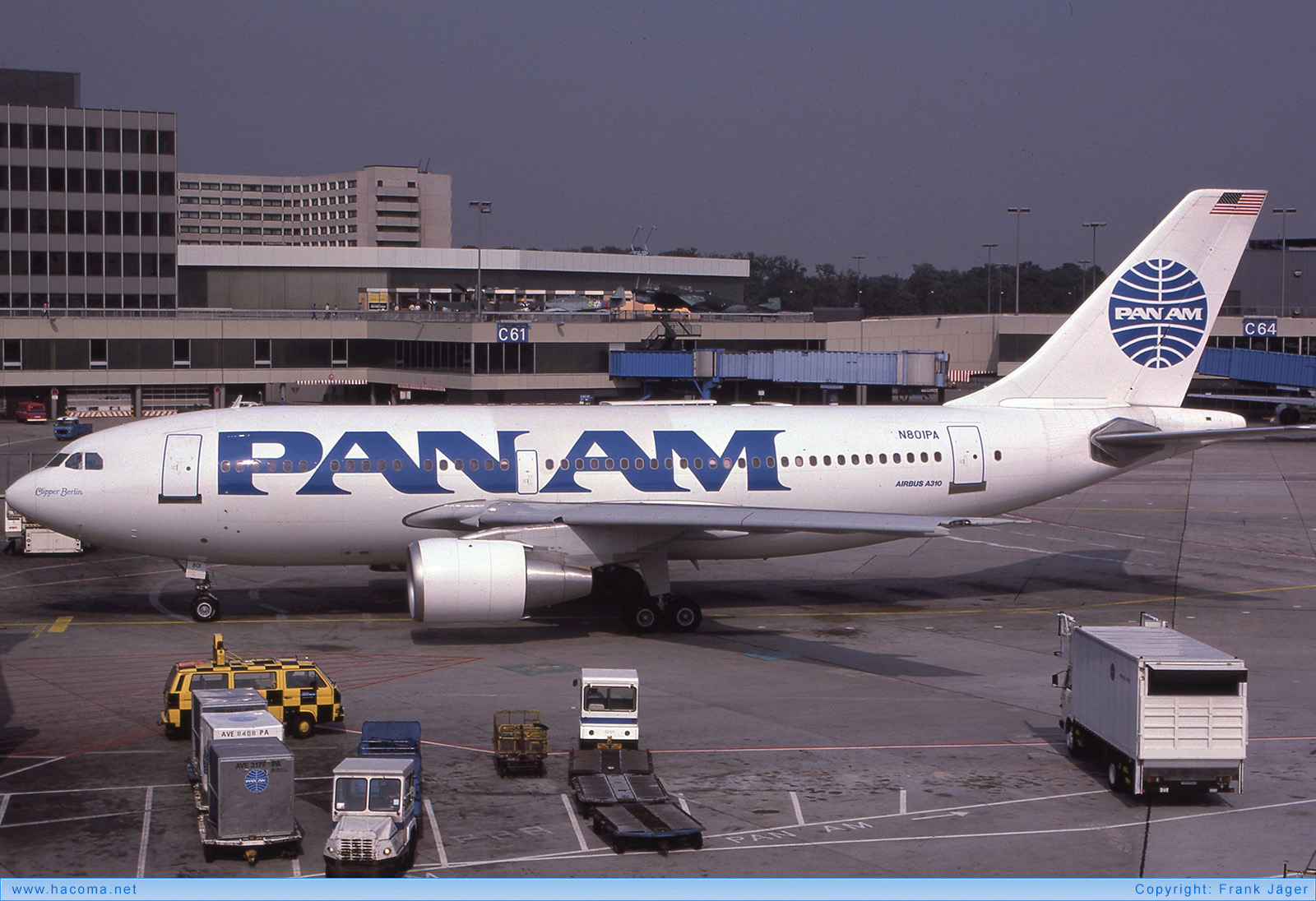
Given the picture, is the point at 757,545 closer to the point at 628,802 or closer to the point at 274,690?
the point at 274,690

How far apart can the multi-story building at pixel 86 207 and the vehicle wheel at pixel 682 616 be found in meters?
96.5

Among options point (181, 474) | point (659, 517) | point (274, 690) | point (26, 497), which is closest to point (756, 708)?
point (659, 517)

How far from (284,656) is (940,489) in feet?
59.0

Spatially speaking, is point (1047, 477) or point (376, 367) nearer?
point (1047, 477)

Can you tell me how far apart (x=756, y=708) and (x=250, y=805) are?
1140 cm

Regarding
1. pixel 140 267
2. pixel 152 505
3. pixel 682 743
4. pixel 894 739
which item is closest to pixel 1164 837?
pixel 894 739

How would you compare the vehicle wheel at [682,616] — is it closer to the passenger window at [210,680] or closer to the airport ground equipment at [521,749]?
the airport ground equipment at [521,749]

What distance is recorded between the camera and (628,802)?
2027cm

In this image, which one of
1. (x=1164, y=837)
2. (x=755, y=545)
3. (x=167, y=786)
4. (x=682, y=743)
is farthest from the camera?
(x=755, y=545)

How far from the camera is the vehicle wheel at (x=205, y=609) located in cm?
3547

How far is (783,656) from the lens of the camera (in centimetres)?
3219

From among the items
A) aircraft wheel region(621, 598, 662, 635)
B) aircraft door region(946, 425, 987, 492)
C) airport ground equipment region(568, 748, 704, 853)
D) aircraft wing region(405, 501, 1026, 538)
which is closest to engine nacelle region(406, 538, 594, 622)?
aircraft wing region(405, 501, 1026, 538)

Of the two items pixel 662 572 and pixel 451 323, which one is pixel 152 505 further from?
pixel 451 323

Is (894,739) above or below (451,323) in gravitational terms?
below
